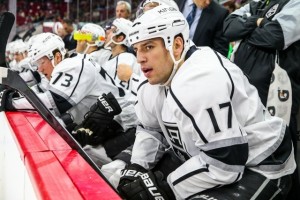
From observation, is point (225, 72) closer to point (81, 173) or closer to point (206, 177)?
point (206, 177)

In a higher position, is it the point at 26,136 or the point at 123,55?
the point at 26,136

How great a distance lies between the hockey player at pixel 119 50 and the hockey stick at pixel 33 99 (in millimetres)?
1092

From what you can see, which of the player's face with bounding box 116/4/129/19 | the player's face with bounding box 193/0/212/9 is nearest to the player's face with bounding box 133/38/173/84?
the player's face with bounding box 193/0/212/9

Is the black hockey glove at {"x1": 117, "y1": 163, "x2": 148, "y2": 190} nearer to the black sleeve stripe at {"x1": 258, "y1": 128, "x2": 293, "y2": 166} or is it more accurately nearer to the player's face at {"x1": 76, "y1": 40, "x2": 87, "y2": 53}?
the black sleeve stripe at {"x1": 258, "y1": 128, "x2": 293, "y2": 166}

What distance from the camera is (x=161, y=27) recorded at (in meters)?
1.36

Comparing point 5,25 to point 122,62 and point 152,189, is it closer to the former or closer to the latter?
point 152,189

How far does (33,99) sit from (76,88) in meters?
0.73

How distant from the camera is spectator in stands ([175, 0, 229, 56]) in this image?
2.54m

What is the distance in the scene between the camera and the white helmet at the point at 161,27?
1.36 metres

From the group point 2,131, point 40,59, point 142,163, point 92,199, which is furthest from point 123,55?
point 92,199

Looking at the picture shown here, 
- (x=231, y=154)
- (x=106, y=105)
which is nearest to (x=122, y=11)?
(x=106, y=105)

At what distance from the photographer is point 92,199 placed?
3.10 feet

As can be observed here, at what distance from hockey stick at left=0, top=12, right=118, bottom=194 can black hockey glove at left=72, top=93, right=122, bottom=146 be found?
0.50m

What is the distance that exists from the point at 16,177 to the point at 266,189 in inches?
32.3
